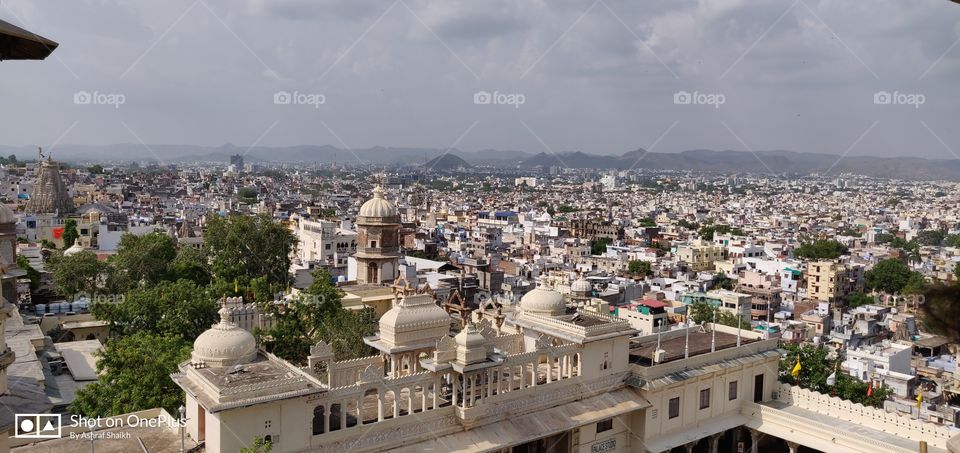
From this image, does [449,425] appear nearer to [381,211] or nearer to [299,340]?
[299,340]

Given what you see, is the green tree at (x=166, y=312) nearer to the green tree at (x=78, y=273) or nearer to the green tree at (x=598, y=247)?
the green tree at (x=78, y=273)

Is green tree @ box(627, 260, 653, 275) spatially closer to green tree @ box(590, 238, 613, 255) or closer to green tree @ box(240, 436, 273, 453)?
green tree @ box(590, 238, 613, 255)

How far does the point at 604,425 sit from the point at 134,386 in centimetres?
1270

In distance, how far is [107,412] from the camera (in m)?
19.6

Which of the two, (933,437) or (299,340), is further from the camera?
(299,340)

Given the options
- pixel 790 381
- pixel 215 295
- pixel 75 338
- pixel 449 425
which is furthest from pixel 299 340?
pixel 790 381

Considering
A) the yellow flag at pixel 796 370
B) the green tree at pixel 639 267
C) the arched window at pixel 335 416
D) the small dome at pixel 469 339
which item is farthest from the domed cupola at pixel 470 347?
the green tree at pixel 639 267

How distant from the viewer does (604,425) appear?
2047 centimetres

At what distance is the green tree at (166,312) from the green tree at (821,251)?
71.2 m

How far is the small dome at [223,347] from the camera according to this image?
15844 mm

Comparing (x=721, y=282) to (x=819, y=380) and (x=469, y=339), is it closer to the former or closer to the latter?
(x=819, y=380)

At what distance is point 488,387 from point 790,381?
15.3 m

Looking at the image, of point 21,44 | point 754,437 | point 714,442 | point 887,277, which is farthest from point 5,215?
point 887,277

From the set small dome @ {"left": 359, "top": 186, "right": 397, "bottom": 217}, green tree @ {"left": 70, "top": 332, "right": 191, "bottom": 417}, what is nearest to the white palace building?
green tree @ {"left": 70, "top": 332, "right": 191, "bottom": 417}
